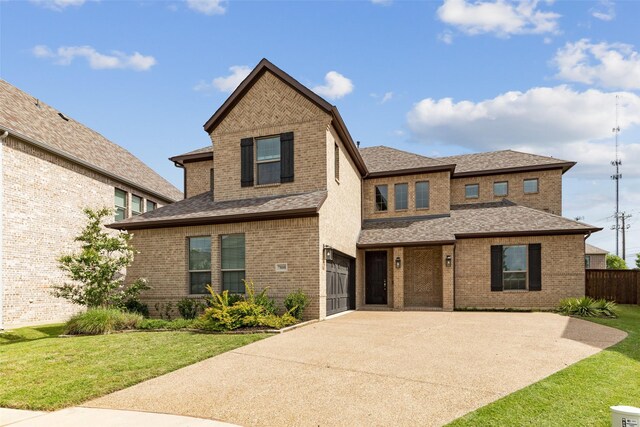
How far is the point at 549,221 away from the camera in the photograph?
62.0 ft

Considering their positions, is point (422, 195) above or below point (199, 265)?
above

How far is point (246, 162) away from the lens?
635 inches

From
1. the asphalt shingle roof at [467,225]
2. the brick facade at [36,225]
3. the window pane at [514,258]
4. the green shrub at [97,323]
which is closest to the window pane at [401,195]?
the asphalt shingle roof at [467,225]

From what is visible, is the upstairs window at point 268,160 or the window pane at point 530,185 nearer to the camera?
the upstairs window at point 268,160

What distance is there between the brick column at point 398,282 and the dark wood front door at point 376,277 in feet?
3.13

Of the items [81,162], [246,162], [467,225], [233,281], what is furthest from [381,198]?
[81,162]

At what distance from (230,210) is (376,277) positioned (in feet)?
28.4

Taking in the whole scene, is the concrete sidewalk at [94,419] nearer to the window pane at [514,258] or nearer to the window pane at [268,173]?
the window pane at [268,173]

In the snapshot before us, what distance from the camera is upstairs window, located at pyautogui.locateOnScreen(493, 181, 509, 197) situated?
23.7 metres

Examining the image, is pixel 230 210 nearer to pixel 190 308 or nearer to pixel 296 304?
pixel 190 308

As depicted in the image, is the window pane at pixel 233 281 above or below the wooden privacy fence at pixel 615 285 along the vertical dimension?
above

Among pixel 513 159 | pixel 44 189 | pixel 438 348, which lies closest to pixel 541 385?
pixel 438 348

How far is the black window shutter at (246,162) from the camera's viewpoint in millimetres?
16047

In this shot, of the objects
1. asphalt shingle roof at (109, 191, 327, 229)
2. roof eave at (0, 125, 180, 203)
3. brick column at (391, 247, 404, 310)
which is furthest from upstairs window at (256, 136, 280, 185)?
roof eave at (0, 125, 180, 203)
